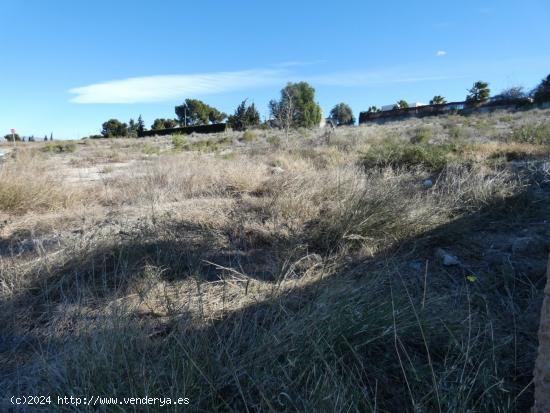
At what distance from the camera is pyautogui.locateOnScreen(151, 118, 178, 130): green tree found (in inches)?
2221

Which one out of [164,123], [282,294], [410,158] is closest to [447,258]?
[282,294]

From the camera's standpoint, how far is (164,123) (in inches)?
2280

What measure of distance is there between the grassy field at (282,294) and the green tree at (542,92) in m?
34.0

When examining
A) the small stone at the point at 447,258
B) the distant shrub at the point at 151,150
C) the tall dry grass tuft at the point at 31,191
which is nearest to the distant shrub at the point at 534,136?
the small stone at the point at 447,258

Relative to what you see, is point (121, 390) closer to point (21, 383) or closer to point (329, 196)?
point (21, 383)

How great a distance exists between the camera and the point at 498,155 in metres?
7.02

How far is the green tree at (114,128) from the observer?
5519cm

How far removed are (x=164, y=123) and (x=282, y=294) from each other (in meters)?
59.7

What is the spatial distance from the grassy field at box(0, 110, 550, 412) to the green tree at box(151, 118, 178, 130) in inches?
2143

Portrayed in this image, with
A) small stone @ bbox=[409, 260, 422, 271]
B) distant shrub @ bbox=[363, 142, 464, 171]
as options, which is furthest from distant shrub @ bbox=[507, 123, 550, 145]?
small stone @ bbox=[409, 260, 422, 271]

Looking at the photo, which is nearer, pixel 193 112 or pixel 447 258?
pixel 447 258

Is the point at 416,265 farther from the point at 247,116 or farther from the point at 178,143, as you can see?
the point at 247,116

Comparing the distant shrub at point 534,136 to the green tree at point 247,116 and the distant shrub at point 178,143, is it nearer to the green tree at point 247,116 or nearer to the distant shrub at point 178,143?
the distant shrub at point 178,143

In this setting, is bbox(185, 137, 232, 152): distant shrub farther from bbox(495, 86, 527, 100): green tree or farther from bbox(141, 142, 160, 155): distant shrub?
bbox(495, 86, 527, 100): green tree
